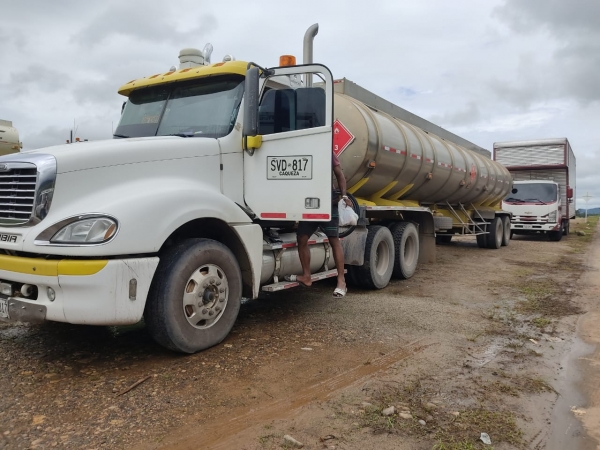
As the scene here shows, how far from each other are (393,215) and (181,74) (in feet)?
14.1

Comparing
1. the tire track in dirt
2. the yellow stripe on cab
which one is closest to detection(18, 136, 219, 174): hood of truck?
the yellow stripe on cab

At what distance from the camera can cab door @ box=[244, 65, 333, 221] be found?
4.74 meters

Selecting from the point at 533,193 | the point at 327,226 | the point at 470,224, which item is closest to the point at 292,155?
the point at 327,226

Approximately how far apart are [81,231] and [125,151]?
828mm

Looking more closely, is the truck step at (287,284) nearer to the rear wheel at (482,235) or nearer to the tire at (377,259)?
the tire at (377,259)

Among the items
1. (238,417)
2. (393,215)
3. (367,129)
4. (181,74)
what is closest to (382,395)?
(238,417)

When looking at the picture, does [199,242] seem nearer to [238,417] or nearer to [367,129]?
[238,417]

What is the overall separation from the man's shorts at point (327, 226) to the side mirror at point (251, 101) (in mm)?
1186

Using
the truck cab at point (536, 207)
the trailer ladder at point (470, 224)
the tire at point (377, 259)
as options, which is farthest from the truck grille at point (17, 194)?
the truck cab at point (536, 207)

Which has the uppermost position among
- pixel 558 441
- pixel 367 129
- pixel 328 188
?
pixel 367 129

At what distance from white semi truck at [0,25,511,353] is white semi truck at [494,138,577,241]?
1270 centimetres

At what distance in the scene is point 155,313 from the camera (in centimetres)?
377

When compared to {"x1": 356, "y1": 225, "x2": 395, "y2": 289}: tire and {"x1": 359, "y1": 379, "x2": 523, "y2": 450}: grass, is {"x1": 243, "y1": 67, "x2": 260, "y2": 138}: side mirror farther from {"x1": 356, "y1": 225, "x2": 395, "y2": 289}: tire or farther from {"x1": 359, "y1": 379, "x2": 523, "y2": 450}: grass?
{"x1": 356, "y1": 225, "x2": 395, "y2": 289}: tire

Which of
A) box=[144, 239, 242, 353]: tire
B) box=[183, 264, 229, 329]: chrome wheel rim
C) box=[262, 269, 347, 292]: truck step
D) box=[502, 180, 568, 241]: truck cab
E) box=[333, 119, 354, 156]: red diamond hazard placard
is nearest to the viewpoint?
Result: box=[144, 239, 242, 353]: tire
